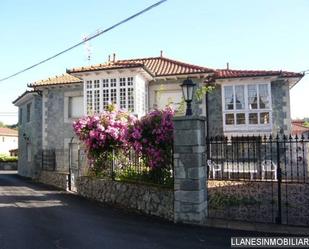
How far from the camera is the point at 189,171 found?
7.81 m

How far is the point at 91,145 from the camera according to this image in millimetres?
12039

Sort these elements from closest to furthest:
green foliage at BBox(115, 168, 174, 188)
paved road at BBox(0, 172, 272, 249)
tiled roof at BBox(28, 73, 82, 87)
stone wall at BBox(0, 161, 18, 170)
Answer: paved road at BBox(0, 172, 272, 249) → green foliage at BBox(115, 168, 174, 188) → tiled roof at BBox(28, 73, 82, 87) → stone wall at BBox(0, 161, 18, 170)

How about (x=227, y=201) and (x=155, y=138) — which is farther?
(x=227, y=201)

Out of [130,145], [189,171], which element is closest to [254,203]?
[189,171]

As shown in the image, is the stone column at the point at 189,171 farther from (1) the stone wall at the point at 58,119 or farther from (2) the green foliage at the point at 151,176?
(1) the stone wall at the point at 58,119

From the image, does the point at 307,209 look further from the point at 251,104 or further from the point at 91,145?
the point at 251,104

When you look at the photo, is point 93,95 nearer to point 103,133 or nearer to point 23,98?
point 103,133

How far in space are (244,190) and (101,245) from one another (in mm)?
7749

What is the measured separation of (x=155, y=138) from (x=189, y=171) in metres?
1.78

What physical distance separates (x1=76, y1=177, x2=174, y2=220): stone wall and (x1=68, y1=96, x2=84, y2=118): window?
8128 mm

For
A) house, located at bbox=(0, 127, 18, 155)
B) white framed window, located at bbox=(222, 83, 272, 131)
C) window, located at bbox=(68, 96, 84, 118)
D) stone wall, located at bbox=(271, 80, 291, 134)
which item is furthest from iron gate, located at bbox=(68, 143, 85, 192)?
house, located at bbox=(0, 127, 18, 155)

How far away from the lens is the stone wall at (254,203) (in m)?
8.51

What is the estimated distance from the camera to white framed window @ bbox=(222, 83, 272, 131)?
57.8 ft

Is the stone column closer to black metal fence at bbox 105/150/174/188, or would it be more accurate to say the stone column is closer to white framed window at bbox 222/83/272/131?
black metal fence at bbox 105/150/174/188
